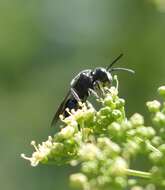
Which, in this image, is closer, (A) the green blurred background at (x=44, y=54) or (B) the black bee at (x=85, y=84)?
(B) the black bee at (x=85, y=84)

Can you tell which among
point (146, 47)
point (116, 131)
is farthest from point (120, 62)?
point (116, 131)

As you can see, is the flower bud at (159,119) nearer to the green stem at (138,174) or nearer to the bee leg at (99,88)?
the green stem at (138,174)

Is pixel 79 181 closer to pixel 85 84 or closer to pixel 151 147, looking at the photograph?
pixel 151 147

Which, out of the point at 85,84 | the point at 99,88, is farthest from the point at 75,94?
the point at 85,84

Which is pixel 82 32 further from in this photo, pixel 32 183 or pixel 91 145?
pixel 91 145

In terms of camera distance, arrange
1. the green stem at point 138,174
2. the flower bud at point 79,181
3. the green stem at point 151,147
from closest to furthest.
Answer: the flower bud at point 79,181 → the green stem at point 138,174 → the green stem at point 151,147

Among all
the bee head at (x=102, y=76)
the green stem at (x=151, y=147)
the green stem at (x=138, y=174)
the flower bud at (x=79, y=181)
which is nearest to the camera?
the flower bud at (x=79, y=181)

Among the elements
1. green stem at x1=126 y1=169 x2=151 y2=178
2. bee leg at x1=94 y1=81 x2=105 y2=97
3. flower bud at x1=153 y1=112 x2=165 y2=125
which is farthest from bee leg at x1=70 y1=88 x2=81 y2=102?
green stem at x1=126 y1=169 x2=151 y2=178

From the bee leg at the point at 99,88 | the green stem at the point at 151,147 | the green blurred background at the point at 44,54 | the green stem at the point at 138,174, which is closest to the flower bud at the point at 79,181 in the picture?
the green stem at the point at 138,174
